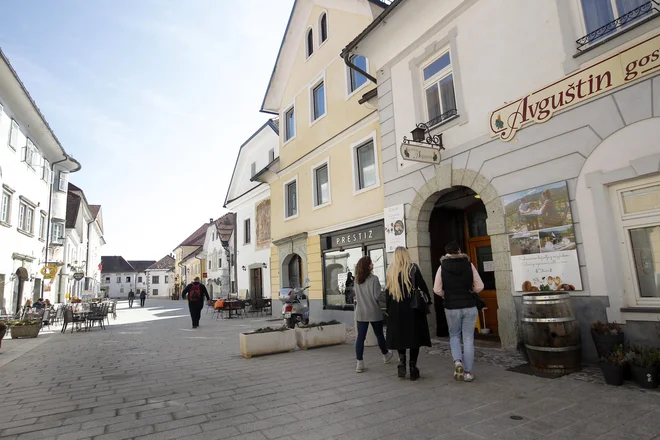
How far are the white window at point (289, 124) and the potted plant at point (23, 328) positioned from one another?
11100 mm

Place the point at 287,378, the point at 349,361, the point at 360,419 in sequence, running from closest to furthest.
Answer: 1. the point at 360,419
2. the point at 287,378
3. the point at 349,361

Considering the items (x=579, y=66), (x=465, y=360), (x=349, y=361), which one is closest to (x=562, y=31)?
(x=579, y=66)

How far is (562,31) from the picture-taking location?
6176mm

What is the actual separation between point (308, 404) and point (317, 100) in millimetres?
12050

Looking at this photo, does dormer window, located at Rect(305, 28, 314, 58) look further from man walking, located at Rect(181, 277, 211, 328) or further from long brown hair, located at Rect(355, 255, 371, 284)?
long brown hair, located at Rect(355, 255, 371, 284)

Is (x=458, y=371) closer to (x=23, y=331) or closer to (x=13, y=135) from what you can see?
(x=23, y=331)

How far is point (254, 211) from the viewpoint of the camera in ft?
72.7

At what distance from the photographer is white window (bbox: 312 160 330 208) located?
13.6 metres

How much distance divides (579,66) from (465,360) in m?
4.72

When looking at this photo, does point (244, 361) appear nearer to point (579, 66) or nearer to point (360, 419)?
point (360, 419)

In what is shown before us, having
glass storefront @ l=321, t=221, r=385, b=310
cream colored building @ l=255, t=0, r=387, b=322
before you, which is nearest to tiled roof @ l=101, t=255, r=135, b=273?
cream colored building @ l=255, t=0, r=387, b=322

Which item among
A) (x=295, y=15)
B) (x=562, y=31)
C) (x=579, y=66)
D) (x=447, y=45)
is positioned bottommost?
(x=579, y=66)

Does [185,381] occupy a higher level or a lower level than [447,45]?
lower

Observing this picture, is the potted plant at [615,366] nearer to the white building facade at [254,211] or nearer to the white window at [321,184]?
the white window at [321,184]
